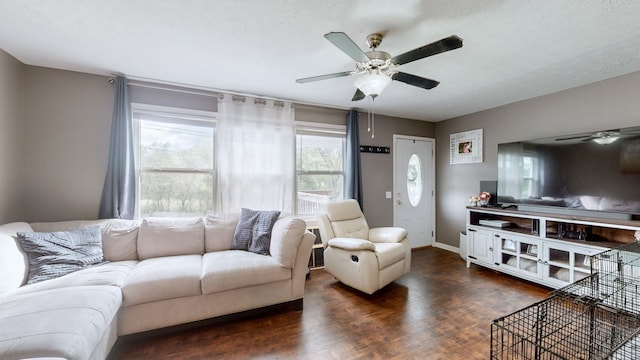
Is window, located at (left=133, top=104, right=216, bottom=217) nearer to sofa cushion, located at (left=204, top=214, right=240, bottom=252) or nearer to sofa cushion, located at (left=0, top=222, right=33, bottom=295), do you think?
sofa cushion, located at (left=204, top=214, right=240, bottom=252)

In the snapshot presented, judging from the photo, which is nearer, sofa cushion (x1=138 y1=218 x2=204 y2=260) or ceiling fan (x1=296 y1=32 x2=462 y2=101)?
ceiling fan (x1=296 y1=32 x2=462 y2=101)

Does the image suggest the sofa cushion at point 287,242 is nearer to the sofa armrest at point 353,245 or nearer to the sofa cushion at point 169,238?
the sofa armrest at point 353,245

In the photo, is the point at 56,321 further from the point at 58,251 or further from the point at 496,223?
the point at 496,223

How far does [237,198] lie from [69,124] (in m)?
1.89

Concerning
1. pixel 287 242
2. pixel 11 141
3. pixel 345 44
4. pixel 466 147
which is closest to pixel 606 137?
pixel 466 147

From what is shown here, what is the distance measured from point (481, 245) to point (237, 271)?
3249 millimetres

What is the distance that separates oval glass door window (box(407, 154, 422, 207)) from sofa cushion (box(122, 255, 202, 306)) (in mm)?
3625

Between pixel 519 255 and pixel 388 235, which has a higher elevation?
pixel 388 235

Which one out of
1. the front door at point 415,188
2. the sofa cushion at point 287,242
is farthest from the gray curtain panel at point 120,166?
the front door at point 415,188

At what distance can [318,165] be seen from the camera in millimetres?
3752

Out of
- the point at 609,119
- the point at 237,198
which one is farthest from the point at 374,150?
the point at 609,119

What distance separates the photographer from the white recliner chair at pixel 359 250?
2.54 m

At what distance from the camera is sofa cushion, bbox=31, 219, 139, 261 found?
7.36 feet

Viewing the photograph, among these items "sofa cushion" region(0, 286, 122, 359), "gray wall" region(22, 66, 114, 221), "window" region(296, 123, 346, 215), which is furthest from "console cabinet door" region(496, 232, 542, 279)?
"gray wall" region(22, 66, 114, 221)
